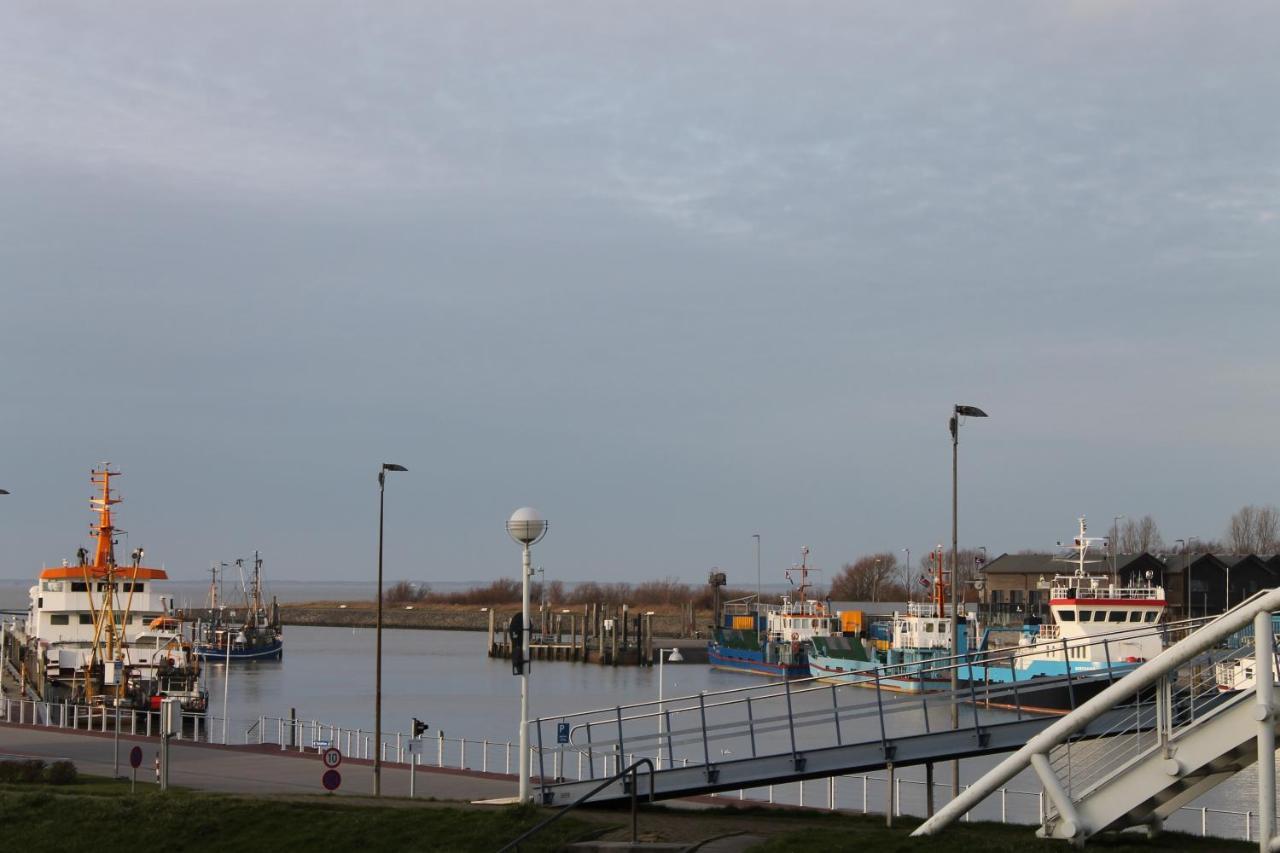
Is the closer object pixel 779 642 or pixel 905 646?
pixel 905 646

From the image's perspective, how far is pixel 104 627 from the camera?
66.6 meters

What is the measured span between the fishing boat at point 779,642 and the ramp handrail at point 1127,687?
89.8 metres

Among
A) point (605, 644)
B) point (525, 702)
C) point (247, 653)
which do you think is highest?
point (525, 702)

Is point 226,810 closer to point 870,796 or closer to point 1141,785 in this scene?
point 1141,785

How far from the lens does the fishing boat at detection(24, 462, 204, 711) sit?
206ft

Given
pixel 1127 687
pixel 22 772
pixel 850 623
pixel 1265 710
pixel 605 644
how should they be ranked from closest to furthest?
Answer: pixel 1265 710
pixel 1127 687
pixel 22 772
pixel 850 623
pixel 605 644

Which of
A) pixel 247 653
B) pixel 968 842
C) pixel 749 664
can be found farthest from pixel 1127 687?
pixel 247 653

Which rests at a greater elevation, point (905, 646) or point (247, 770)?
point (247, 770)

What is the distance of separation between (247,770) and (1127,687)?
23.3m

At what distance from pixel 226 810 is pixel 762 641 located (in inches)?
3926

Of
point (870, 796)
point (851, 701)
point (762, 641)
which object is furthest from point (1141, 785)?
point (762, 641)

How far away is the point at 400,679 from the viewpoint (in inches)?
4129

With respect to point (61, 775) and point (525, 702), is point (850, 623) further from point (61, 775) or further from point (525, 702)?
point (525, 702)

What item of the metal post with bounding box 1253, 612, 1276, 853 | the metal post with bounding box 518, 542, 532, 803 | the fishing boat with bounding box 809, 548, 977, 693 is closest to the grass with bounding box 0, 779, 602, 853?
the metal post with bounding box 518, 542, 532, 803
